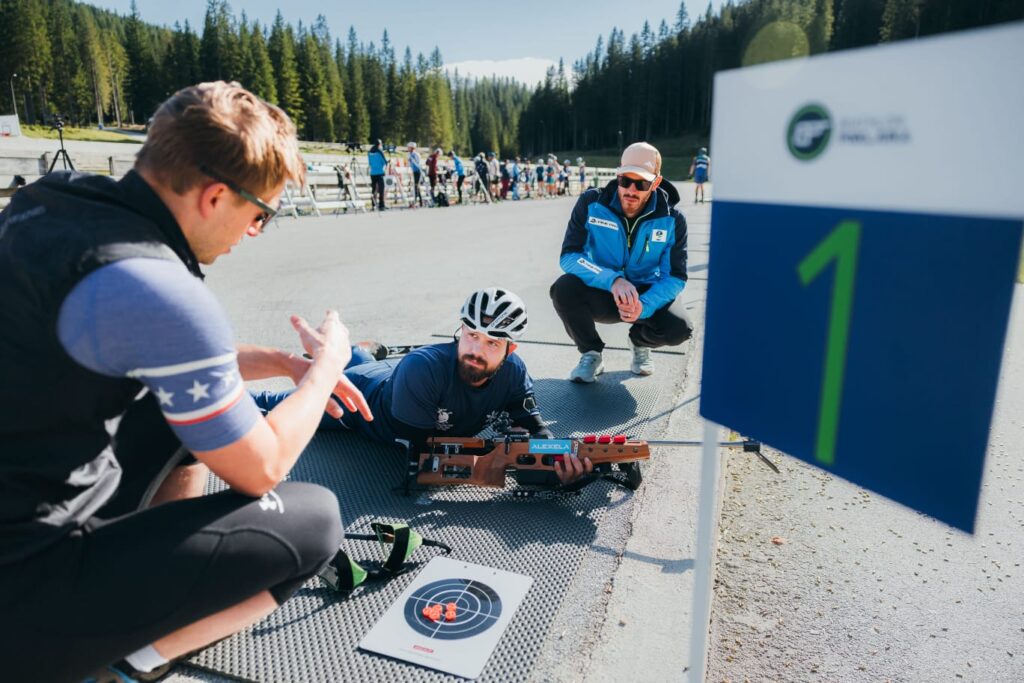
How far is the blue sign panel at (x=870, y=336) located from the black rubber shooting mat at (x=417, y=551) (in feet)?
3.79

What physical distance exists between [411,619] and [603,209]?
323 cm

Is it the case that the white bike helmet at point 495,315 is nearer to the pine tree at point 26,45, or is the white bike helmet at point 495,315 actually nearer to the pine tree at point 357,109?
the pine tree at point 26,45

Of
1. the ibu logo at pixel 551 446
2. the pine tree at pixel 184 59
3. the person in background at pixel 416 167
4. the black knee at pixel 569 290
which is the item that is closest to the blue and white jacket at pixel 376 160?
the person in background at pixel 416 167

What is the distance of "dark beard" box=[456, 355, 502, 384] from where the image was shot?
10.1ft

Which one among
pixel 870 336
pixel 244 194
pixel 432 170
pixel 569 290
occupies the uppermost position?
pixel 432 170

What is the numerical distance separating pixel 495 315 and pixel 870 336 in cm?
193

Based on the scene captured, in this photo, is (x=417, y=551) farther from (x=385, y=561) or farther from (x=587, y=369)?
(x=587, y=369)

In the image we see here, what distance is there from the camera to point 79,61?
74.9m

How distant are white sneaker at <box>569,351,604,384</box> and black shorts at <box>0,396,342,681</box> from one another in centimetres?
290

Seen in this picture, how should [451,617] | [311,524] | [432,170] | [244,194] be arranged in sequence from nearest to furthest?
[244,194], [311,524], [451,617], [432,170]

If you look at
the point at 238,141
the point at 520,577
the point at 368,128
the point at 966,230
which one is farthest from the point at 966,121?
the point at 368,128

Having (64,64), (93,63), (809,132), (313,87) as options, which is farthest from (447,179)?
(93,63)

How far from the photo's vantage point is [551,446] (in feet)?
9.42

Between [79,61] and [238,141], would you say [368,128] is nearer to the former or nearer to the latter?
[79,61]
